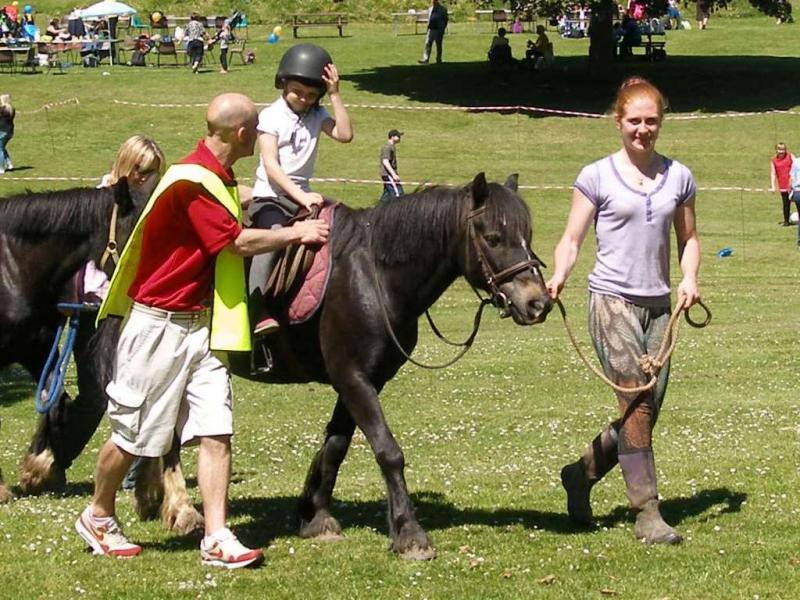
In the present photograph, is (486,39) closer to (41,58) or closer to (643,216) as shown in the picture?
(41,58)

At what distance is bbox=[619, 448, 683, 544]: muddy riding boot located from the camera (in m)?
7.59

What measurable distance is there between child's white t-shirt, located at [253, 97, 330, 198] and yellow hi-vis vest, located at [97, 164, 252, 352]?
1.00m

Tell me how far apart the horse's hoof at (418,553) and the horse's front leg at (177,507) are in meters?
1.48

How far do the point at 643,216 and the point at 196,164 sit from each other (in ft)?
7.76

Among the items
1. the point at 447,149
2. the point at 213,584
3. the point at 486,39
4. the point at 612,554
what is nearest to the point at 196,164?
the point at 213,584

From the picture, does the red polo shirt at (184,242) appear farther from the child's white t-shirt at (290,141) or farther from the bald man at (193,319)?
the child's white t-shirt at (290,141)

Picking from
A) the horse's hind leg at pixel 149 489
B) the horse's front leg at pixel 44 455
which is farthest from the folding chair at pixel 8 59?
the horse's hind leg at pixel 149 489

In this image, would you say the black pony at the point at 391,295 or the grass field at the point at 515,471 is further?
the black pony at the point at 391,295

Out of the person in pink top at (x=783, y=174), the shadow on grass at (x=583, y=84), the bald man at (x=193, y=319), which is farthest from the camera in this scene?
the shadow on grass at (x=583, y=84)

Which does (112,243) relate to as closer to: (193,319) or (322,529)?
(193,319)

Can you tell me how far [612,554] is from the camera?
24.3 ft

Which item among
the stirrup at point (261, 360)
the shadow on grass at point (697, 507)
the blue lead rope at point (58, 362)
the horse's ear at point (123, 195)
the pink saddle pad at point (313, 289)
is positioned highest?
the horse's ear at point (123, 195)

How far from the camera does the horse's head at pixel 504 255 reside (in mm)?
7297

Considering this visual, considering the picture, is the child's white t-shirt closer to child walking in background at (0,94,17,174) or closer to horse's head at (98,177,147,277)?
horse's head at (98,177,147,277)
